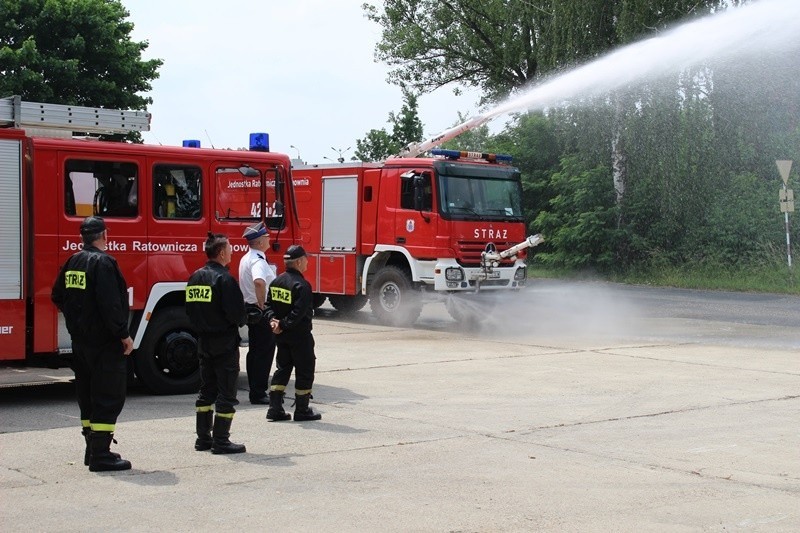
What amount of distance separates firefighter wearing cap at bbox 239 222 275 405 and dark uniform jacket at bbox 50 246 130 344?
97.2 inches

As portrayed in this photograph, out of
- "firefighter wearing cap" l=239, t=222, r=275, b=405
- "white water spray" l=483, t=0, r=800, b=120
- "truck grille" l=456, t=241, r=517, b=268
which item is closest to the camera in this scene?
"firefighter wearing cap" l=239, t=222, r=275, b=405

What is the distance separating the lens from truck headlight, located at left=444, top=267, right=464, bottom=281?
56.1 ft

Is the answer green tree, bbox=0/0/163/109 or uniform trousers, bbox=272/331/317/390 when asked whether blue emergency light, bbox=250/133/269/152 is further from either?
green tree, bbox=0/0/163/109

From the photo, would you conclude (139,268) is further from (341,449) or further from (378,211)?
(378,211)

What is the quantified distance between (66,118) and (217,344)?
3488 mm

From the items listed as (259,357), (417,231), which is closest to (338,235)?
(417,231)

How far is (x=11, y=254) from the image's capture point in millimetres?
9602

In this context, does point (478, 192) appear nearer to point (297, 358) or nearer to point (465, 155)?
point (465, 155)

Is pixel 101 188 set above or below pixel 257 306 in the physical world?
above

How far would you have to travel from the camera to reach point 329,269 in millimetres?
19094

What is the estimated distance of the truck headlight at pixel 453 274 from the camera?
17094mm

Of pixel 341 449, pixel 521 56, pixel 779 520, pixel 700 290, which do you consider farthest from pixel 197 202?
pixel 521 56

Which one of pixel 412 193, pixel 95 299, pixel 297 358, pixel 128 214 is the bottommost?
pixel 297 358

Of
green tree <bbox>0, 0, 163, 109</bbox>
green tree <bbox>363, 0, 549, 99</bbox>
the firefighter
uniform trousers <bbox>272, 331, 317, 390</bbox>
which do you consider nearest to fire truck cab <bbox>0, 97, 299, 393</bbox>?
uniform trousers <bbox>272, 331, 317, 390</bbox>
